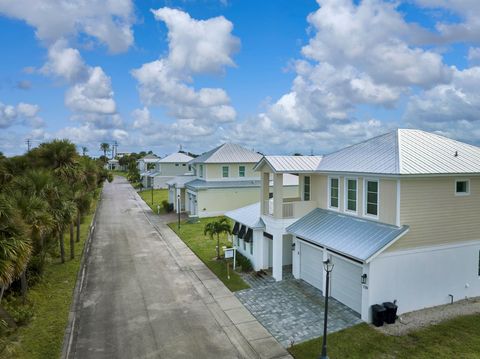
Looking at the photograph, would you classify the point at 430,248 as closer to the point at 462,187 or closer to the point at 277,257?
the point at 462,187

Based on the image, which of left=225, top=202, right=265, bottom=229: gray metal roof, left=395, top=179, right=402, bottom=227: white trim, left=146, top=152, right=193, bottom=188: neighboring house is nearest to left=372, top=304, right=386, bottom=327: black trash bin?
left=395, top=179, right=402, bottom=227: white trim

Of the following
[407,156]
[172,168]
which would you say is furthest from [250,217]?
[172,168]

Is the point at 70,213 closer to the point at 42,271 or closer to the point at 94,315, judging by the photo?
the point at 42,271

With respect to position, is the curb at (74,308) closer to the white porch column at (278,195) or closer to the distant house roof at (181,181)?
the white porch column at (278,195)

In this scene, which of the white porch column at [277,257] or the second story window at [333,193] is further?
the white porch column at [277,257]

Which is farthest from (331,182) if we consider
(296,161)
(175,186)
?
(175,186)

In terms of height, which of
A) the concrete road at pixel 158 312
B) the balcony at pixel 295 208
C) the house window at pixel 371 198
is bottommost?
the concrete road at pixel 158 312

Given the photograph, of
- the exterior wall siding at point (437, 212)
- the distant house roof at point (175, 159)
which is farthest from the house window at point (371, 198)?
the distant house roof at point (175, 159)
